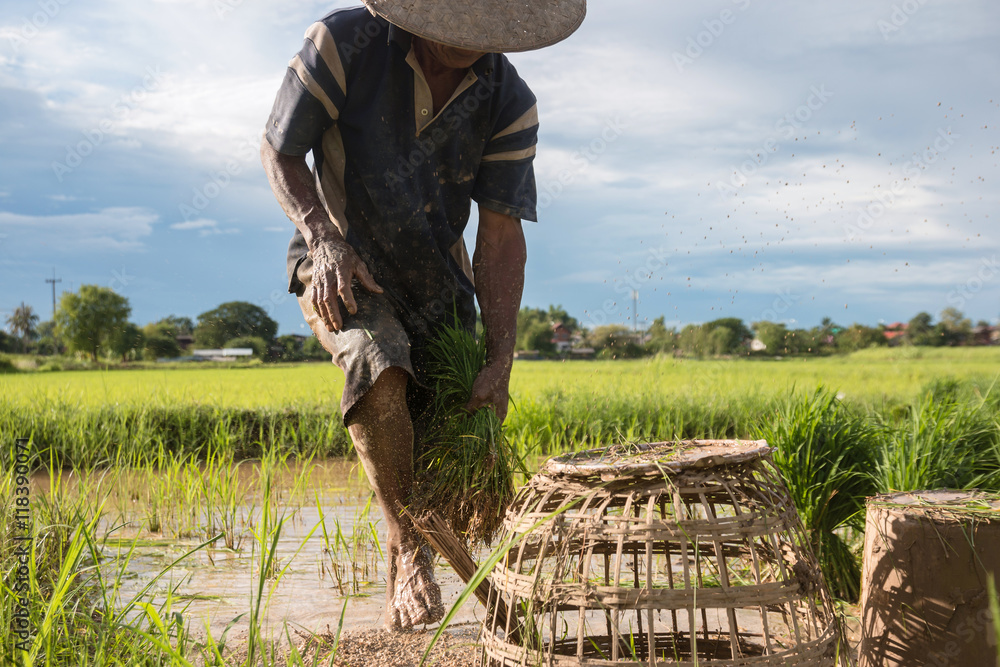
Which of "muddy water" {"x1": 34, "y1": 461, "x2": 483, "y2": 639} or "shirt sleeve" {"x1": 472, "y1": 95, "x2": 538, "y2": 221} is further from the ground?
Result: "shirt sleeve" {"x1": 472, "y1": 95, "x2": 538, "y2": 221}

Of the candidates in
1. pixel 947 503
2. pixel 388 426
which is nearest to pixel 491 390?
pixel 388 426

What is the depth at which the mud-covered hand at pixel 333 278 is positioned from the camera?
2336mm

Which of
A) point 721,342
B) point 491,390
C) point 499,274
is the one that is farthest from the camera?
point 721,342

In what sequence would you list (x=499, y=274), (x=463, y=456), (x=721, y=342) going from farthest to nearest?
(x=721, y=342) → (x=499, y=274) → (x=463, y=456)

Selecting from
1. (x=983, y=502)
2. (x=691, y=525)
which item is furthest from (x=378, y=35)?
(x=983, y=502)

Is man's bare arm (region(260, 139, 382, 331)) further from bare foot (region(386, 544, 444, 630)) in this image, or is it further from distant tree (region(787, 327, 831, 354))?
distant tree (region(787, 327, 831, 354))

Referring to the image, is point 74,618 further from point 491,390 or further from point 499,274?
point 499,274

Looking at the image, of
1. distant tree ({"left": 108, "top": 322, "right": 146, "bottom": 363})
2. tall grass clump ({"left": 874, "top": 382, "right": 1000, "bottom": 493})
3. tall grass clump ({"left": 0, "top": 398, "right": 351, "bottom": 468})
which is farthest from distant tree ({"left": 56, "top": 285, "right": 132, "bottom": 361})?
tall grass clump ({"left": 874, "top": 382, "right": 1000, "bottom": 493})

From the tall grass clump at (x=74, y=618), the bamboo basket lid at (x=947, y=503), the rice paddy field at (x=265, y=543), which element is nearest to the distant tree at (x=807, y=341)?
the rice paddy field at (x=265, y=543)

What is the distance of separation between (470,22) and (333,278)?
934 mm

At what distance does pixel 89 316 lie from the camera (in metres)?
35.3

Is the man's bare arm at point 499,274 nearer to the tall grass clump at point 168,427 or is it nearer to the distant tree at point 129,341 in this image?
the distant tree at point 129,341

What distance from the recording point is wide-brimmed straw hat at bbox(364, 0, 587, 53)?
231cm

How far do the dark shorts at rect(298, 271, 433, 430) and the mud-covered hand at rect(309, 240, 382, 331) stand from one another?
0.05m
